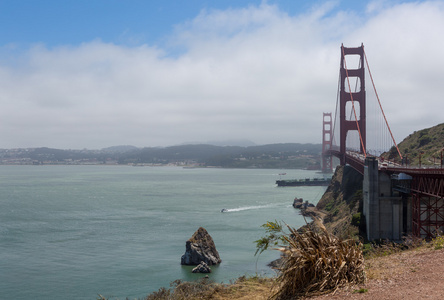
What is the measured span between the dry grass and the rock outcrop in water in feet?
72.7

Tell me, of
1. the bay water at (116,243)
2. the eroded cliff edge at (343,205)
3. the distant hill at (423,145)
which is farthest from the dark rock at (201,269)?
the distant hill at (423,145)

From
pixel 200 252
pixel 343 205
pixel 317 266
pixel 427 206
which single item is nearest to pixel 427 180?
pixel 427 206

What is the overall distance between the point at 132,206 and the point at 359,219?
125ft

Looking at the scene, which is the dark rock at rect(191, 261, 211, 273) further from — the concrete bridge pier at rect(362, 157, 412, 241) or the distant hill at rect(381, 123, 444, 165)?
the distant hill at rect(381, 123, 444, 165)

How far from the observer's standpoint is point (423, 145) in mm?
50688

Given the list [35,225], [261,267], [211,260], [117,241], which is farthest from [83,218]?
[261,267]

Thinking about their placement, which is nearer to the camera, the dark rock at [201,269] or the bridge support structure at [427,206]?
the bridge support structure at [427,206]

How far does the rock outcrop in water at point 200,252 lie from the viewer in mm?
28266

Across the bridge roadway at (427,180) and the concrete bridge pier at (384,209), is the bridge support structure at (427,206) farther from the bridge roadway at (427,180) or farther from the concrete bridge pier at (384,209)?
the concrete bridge pier at (384,209)

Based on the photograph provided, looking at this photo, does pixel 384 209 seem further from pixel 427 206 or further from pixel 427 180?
pixel 427 180

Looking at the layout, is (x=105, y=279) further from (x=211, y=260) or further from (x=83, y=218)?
(x=83, y=218)

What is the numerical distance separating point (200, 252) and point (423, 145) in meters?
34.7

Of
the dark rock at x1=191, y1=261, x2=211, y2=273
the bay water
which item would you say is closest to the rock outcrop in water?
the bay water

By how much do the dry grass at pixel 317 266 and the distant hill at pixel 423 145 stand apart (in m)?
39.3
